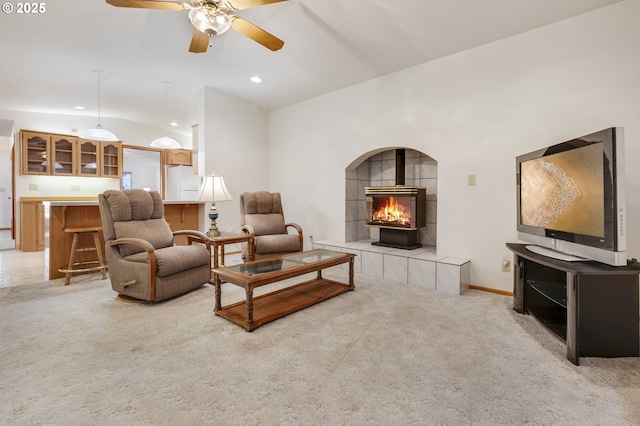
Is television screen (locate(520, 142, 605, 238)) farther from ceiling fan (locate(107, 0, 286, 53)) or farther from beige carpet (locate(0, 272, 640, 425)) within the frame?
ceiling fan (locate(107, 0, 286, 53))

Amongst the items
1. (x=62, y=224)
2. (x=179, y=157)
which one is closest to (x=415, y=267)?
(x=62, y=224)

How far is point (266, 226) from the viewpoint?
4.41m

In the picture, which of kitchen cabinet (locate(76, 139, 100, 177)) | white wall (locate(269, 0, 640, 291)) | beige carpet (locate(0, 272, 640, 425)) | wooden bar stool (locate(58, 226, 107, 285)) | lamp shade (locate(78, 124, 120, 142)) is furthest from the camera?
kitchen cabinet (locate(76, 139, 100, 177))

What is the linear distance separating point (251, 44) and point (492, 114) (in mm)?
2663

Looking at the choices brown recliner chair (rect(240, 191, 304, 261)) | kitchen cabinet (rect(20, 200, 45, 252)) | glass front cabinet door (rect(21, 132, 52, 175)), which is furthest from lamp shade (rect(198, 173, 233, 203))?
glass front cabinet door (rect(21, 132, 52, 175))

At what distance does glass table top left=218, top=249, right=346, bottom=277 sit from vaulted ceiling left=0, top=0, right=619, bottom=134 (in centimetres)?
227

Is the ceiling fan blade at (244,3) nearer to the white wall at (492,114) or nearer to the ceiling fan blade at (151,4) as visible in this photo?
the ceiling fan blade at (151,4)

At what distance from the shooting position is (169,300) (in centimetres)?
281

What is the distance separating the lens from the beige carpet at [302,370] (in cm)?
137

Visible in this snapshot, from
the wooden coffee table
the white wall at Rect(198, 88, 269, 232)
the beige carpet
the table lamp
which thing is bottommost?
the beige carpet

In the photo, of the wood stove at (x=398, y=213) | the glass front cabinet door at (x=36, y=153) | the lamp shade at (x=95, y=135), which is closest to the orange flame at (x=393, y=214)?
the wood stove at (x=398, y=213)

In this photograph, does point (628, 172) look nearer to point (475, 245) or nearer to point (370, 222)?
point (475, 245)

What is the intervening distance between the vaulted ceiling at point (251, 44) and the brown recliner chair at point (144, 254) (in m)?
1.66

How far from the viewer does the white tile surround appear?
123 inches
